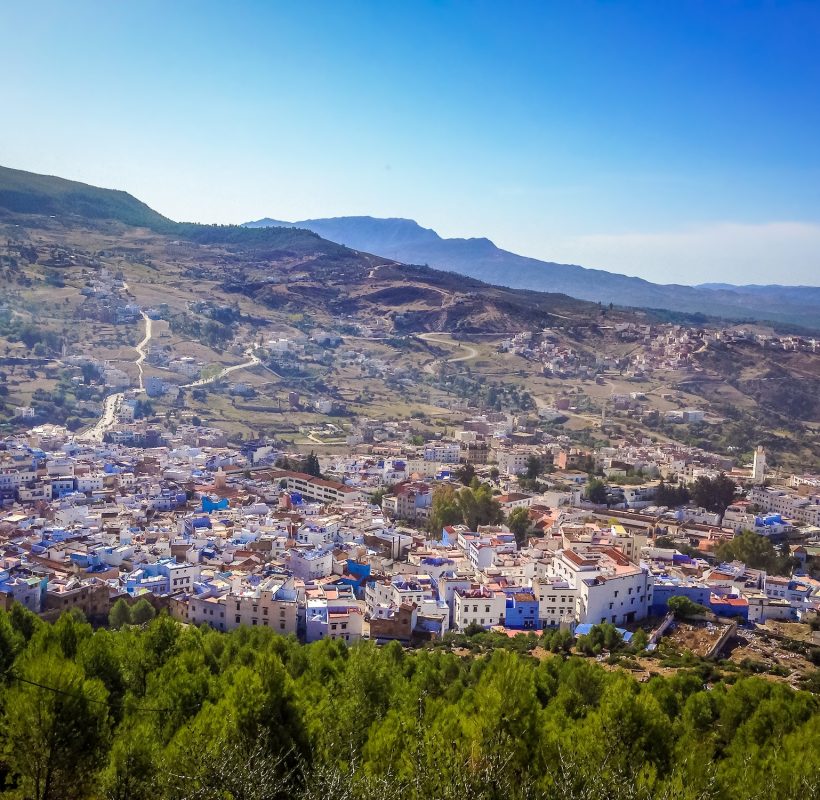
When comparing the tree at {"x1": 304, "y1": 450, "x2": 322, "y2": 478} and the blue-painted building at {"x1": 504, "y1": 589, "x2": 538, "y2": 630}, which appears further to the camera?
the tree at {"x1": 304, "y1": 450, "x2": 322, "y2": 478}

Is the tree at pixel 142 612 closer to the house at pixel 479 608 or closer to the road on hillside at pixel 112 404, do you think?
the house at pixel 479 608

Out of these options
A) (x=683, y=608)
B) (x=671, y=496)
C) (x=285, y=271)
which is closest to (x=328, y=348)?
(x=285, y=271)

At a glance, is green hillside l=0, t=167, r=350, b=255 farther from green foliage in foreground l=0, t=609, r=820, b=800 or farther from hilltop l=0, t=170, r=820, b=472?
green foliage in foreground l=0, t=609, r=820, b=800

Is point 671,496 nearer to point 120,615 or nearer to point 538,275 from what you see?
point 120,615

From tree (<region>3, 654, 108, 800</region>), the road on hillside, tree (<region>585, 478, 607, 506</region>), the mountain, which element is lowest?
the road on hillside

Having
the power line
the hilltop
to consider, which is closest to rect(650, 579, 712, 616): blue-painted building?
the power line

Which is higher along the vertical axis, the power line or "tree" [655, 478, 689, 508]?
the power line
